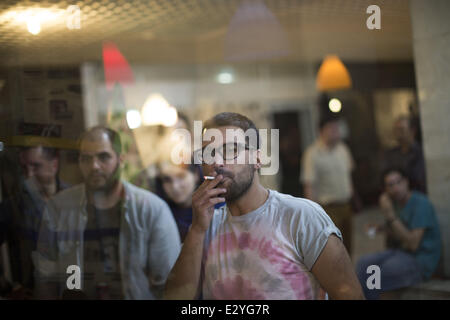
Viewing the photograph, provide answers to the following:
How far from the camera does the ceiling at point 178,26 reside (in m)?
1.97

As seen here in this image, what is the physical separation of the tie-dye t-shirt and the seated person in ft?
1.60

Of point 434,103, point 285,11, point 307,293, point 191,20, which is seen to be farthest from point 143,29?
point 307,293

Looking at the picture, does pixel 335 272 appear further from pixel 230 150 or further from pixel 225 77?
pixel 225 77

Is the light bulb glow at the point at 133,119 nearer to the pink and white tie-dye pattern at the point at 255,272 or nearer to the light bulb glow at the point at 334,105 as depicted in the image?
the pink and white tie-dye pattern at the point at 255,272

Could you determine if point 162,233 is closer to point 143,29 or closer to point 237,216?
point 237,216

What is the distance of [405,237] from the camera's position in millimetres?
2719

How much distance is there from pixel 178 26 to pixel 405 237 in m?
2.09

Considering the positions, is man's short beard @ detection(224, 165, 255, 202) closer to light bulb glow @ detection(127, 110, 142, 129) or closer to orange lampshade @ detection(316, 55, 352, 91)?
light bulb glow @ detection(127, 110, 142, 129)

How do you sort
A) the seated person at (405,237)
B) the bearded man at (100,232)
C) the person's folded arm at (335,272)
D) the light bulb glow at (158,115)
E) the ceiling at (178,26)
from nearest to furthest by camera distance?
the person's folded arm at (335,272), the bearded man at (100,232), the ceiling at (178,26), the seated person at (405,237), the light bulb glow at (158,115)

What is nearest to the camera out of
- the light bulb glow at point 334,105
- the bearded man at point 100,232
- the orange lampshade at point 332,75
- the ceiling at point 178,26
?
the bearded man at point 100,232

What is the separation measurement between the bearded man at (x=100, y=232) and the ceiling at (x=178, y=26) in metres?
0.49

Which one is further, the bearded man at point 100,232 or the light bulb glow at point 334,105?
the light bulb glow at point 334,105

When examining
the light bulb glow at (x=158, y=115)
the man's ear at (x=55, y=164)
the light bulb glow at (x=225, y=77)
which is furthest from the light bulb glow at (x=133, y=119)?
the light bulb glow at (x=225, y=77)

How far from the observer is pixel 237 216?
1.56m
